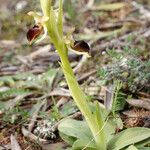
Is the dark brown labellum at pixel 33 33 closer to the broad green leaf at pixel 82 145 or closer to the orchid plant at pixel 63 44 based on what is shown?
the orchid plant at pixel 63 44

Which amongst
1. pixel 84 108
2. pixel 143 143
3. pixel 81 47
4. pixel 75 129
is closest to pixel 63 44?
pixel 81 47

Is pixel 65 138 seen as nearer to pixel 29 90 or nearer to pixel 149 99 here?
pixel 149 99

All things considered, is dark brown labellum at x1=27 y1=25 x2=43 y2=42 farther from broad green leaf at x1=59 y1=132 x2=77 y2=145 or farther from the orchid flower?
broad green leaf at x1=59 y1=132 x2=77 y2=145

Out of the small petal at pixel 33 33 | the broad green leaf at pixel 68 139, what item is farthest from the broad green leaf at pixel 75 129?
the small petal at pixel 33 33

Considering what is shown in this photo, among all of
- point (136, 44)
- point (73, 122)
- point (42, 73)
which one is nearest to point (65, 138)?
point (73, 122)

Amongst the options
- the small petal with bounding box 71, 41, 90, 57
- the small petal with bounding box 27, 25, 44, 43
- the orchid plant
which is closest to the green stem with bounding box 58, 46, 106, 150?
the orchid plant

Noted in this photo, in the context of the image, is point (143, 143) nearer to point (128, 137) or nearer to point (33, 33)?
point (128, 137)
